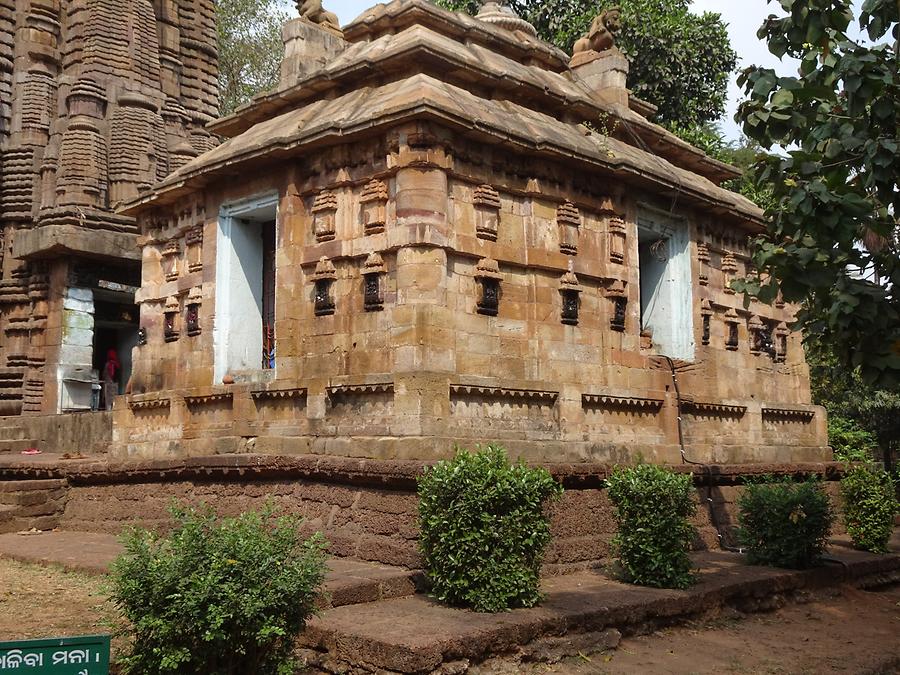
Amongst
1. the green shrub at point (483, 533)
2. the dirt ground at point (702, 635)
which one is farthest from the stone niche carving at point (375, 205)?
the dirt ground at point (702, 635)

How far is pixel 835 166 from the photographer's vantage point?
720cm

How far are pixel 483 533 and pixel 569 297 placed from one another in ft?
14.6

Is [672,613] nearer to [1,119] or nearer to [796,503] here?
[796,503]

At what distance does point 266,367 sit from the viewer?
41.4 ft

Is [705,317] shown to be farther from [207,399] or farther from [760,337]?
[207,399]

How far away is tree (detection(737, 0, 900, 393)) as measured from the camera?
270 inches

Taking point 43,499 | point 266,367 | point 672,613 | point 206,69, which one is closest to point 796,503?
point 672,613

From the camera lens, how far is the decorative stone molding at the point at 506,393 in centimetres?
982

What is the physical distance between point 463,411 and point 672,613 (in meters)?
2.95

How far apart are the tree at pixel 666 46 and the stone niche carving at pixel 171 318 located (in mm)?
16628

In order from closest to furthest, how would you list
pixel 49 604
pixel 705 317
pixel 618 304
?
pixel 49 604 → pixel 618 304 → pixel 705 317

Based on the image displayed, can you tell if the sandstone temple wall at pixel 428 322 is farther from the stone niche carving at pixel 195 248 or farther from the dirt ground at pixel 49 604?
the dirt ground at pixel 49 604

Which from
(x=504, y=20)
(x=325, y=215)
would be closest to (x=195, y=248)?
(x=325, y=215)

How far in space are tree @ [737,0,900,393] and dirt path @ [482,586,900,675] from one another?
8.69ft
